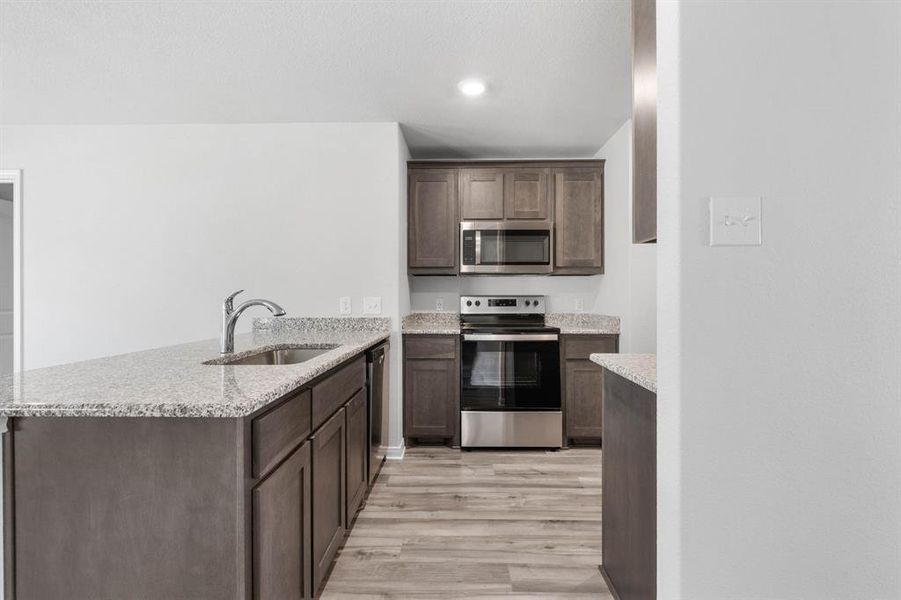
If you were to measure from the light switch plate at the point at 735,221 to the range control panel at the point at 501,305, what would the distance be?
9.95 ft

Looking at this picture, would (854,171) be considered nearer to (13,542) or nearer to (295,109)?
(13,542)

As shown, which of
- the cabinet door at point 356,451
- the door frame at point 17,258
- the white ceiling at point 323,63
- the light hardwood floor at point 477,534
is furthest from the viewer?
the door frame at point 17,258

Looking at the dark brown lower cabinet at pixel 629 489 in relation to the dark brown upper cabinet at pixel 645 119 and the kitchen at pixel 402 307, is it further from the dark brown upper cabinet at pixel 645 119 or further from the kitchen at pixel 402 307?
the dark brown upper cabinet at pixel 645 119

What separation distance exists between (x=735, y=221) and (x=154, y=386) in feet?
5.16

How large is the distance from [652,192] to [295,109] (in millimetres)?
2544

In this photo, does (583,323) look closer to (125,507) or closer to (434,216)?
(434,216)

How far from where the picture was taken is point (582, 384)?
366cm

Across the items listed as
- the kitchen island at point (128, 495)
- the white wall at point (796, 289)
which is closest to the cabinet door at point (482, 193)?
Answer: the white wall at point (796, 289)

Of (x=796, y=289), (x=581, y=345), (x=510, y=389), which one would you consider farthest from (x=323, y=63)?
(x=581, y=345)

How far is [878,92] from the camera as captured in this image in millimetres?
1145

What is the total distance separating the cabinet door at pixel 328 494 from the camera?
1707 mm

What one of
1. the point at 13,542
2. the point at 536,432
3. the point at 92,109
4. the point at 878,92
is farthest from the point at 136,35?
the point at 536,432

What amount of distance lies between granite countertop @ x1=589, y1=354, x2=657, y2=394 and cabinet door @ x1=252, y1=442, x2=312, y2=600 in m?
1.08

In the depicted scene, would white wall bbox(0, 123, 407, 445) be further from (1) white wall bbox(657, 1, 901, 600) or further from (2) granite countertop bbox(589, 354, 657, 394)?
(1) white wall bbox(657, 1, 901, 600)
